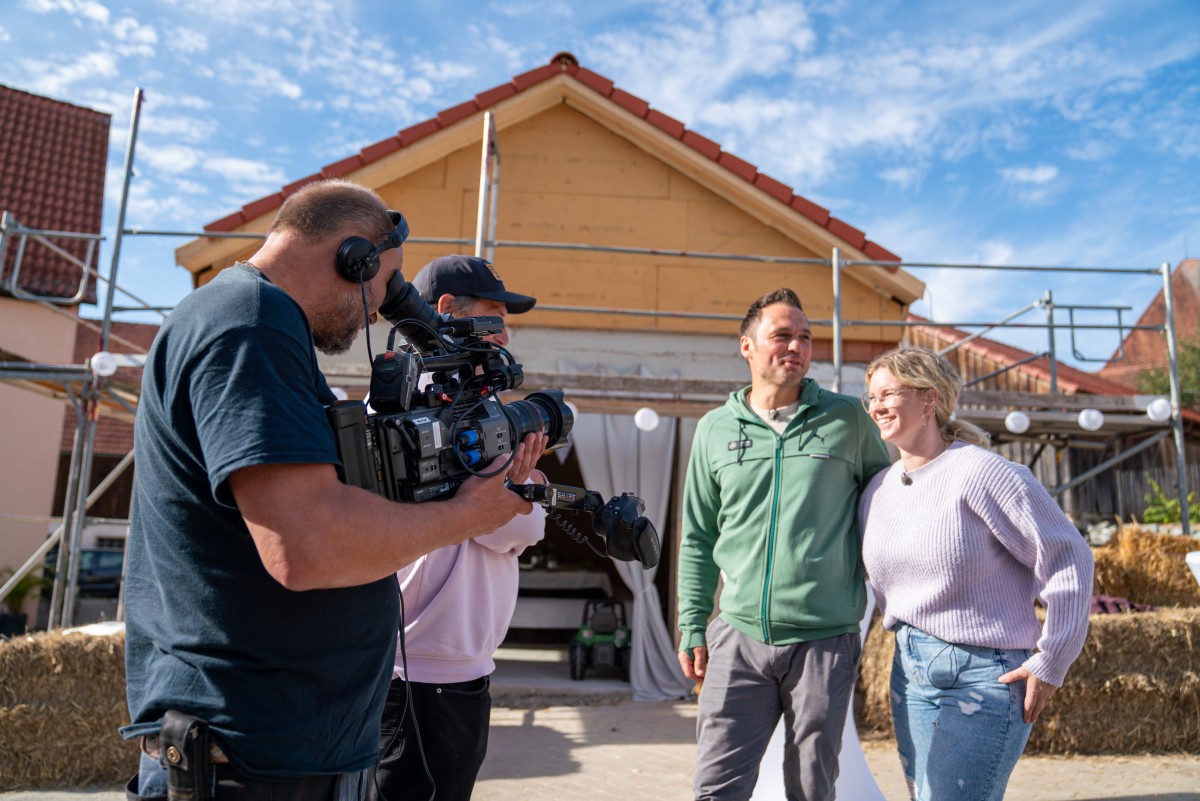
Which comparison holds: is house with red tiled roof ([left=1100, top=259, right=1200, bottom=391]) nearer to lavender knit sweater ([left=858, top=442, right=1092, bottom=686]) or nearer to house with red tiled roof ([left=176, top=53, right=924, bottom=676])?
house with red tiled roof ([left=176, top=53, right=924, bottom=676])

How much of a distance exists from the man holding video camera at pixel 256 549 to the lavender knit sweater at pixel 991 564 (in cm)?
144

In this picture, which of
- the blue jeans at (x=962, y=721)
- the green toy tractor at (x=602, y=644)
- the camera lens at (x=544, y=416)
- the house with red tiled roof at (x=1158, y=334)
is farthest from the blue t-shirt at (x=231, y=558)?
the house with red tiled roof at (x=1158, y=334)

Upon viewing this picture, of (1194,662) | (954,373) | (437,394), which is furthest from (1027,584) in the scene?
(1194,662)

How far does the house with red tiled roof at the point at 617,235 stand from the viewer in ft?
25.5

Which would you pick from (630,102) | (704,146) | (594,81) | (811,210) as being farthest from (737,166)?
(594,81)

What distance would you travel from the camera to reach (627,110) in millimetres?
8266

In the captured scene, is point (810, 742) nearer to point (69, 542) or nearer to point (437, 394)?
point (437, 394)

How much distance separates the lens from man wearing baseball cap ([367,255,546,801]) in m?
2.02

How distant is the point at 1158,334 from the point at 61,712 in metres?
29.9

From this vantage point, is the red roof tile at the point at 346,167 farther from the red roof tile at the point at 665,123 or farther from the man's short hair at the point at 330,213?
the man's short hair at the point at 330,213

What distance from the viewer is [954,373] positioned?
251 centimetres

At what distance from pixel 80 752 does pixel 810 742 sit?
382cm

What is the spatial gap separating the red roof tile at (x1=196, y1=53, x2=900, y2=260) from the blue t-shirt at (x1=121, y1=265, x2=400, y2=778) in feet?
23.0

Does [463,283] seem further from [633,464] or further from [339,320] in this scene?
[633,464]
